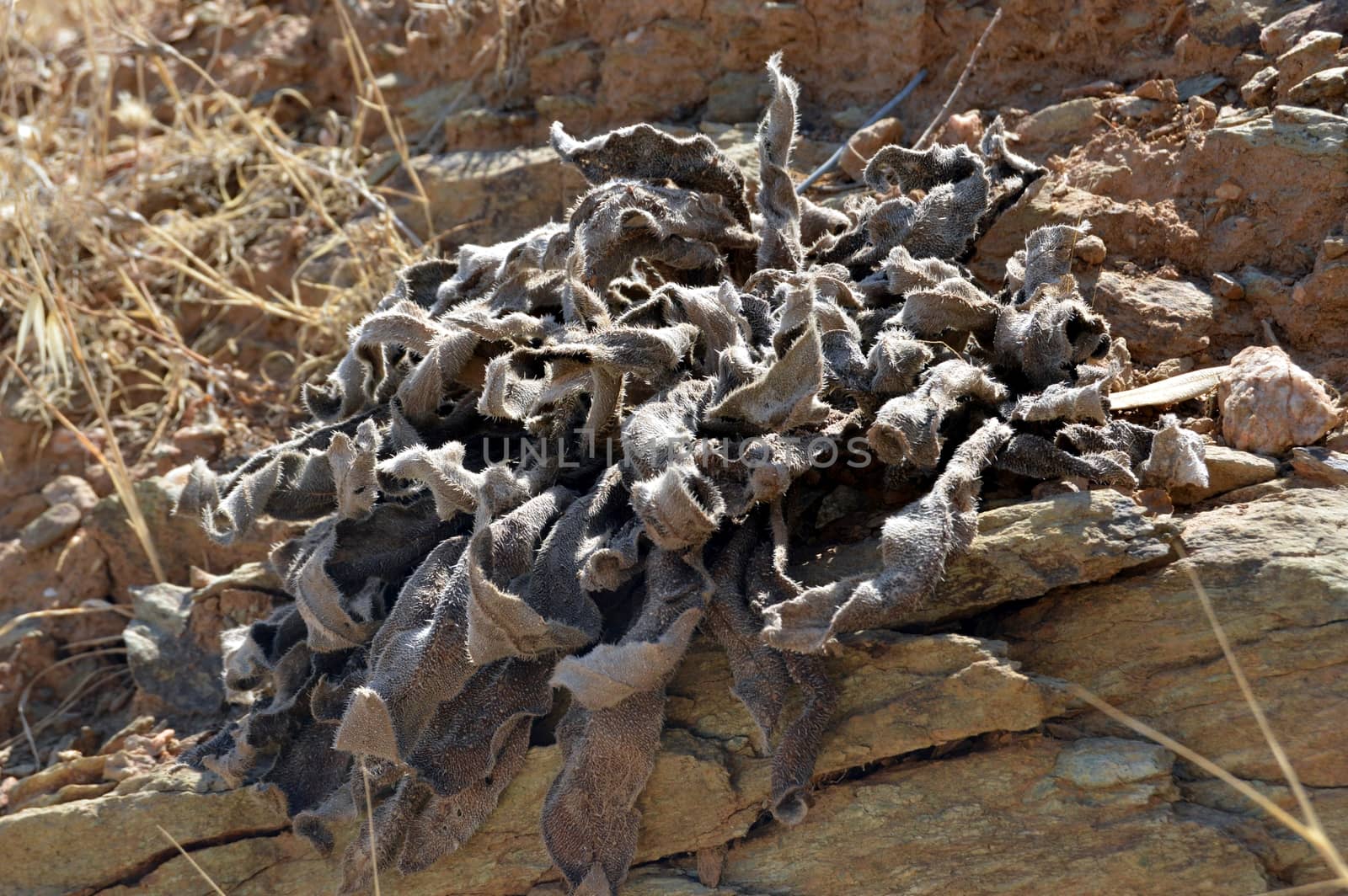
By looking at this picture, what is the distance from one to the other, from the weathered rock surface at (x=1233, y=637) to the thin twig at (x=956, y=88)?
5.18ft

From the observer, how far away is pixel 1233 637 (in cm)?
200

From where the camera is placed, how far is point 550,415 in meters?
2.42

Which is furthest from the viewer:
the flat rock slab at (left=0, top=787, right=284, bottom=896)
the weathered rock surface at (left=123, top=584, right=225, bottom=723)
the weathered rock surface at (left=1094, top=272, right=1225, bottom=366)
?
the weathered rock surface at (left=123, top=584, right=225, bottom=723)

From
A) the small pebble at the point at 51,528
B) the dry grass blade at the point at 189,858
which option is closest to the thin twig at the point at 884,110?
the dry grass blade at the point at 189,858

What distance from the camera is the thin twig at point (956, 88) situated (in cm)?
333

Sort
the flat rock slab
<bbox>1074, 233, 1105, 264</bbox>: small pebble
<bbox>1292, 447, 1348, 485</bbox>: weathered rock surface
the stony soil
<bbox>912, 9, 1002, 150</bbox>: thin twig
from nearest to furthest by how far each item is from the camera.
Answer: the stony soil < <bbox>1292, 447, 1348, 485</bbox>: weathered rock surface < the flat rock slab < <bbox>1074, 233, 1105, 264</bbox>: small pebble < <bbox>912, 9, 1002, 150</bbox>: thin twig

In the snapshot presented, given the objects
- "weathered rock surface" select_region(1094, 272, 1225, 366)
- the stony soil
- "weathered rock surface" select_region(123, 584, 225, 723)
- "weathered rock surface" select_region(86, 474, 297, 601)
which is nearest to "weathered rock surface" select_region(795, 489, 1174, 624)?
the stony soil

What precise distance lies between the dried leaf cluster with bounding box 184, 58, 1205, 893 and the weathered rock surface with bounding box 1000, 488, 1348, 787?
0.20m

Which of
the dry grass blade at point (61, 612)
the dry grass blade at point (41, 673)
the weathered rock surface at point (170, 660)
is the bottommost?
the dry grass blade at point (41, 673)

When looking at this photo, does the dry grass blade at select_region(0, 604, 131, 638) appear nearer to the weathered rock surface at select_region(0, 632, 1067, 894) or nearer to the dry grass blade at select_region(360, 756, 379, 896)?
the weathered rock surface at select_region(0, 632, 1067, 894)

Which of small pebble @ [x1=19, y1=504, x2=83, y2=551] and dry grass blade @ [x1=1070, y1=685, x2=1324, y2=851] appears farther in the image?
small pebble @ [x1=19, y1=504, x2=83, y2=551]

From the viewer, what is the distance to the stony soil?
1973mm

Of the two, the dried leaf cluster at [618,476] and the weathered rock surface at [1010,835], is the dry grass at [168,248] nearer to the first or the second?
the dried leaf cluster at [618,476]

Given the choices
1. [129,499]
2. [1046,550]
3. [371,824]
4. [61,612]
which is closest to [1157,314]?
[1046,550]
